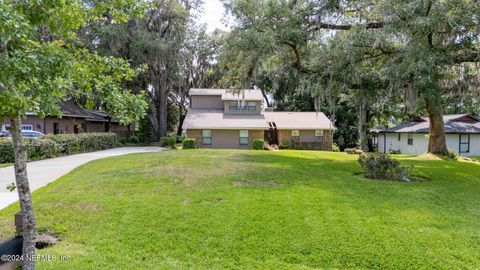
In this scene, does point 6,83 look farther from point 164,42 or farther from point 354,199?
point 164,42

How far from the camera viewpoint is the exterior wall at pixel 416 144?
2819 centimetres

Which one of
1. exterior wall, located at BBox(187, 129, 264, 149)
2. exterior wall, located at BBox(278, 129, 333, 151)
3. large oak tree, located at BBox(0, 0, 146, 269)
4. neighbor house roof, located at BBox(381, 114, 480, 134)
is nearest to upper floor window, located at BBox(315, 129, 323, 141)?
exterior wall, located at BBox(278, 129, 333, 151)

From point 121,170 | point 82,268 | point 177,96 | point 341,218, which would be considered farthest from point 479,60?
point 177,96

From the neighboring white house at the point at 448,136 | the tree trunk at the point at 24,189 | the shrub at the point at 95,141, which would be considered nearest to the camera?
the tree trunk at the point at 24,189

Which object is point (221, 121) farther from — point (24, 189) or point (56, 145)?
point (24, 189)

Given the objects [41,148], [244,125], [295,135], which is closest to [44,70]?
[41,148]

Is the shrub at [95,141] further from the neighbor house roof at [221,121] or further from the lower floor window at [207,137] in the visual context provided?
the lower floor window at [207,137]

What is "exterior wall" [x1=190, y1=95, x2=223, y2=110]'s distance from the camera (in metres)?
31.9

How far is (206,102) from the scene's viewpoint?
1260 inches

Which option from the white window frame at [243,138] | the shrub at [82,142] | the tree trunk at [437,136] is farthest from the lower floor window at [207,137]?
the tree trunk at [437,136]

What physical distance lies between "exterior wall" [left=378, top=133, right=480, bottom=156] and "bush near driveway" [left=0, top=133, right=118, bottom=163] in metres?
23.7

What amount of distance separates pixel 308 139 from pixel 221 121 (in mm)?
6939

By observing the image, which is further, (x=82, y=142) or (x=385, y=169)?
(x=82, y=142)

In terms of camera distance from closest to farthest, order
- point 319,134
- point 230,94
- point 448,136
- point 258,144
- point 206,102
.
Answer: point 258,144, point 448,136, point 319,134, point 230,94, point 206,102
